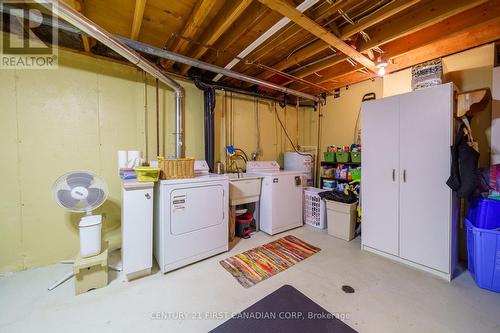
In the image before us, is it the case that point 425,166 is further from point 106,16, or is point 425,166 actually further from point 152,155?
point 106,16

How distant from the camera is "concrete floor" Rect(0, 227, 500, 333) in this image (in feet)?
4.95

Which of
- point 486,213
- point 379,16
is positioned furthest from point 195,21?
point 486,213

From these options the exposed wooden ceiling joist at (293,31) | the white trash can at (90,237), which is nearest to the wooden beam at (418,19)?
the exposed wooden ceiling joist at (293,31)

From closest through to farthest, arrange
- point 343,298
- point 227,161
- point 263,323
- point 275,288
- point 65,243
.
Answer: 1. point 263,323
2. point 343,298
3. point 275,288
4. point 65,243
5. point 227,161

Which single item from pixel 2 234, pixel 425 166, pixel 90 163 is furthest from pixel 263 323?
pixel 2 234

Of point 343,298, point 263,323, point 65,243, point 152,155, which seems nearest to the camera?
point 263,323

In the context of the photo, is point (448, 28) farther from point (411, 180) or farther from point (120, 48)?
point (120, 48)

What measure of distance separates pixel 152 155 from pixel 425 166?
351cm

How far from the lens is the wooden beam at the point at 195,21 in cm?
173

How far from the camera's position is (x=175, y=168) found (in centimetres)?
224

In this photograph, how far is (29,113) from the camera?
2.13 metres

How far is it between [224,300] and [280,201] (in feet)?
5.73

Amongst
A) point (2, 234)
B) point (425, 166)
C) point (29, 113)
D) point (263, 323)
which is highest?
point (29, 113)

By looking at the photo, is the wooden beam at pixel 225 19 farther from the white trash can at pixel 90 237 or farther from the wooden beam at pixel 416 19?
the white trash can at pixel 90 237
